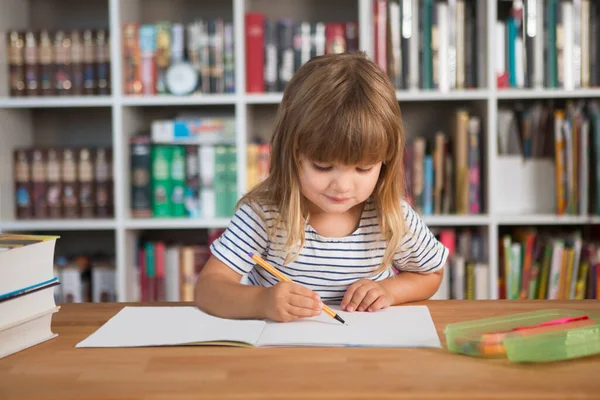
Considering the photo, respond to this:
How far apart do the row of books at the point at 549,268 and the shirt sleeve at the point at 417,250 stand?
1210 mm

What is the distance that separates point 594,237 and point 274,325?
6.29 ft

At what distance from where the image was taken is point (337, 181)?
3.64ft

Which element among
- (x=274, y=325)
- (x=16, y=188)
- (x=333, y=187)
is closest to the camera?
(x=274, y=325)

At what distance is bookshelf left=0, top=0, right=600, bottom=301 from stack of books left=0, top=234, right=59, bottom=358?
1522mm

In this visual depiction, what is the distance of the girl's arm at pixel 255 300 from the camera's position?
1.00 m

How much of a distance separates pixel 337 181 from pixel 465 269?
1.47 meters

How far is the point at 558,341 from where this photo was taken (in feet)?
2.64

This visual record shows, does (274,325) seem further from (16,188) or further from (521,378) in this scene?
(16,188)

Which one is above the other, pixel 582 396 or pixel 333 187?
pixel 333 187

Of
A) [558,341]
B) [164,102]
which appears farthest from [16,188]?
[558,341]

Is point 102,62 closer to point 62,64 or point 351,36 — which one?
point 62,64

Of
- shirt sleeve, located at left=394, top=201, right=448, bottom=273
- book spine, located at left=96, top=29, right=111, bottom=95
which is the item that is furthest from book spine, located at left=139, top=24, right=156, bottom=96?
shirt sleeve, located at left=394, top=201, right=448, bottom=273

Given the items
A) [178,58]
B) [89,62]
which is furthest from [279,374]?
[89,62]

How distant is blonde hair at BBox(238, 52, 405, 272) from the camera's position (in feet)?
3.62
